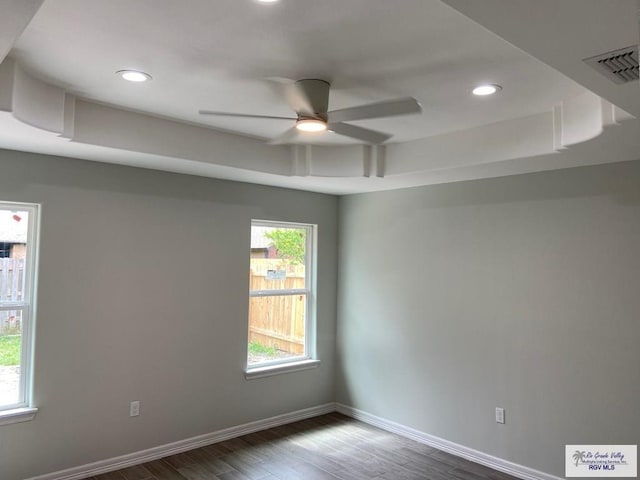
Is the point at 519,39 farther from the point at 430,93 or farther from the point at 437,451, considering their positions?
the point at 437,451

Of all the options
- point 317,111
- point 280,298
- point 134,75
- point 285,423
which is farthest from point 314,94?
point 285,423

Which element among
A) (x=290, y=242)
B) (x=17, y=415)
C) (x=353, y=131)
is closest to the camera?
(x=353, y=131)

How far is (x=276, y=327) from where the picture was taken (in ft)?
16.3

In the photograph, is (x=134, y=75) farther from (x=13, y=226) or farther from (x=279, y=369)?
(x=279, y=369)

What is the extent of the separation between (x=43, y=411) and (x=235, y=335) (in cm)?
165

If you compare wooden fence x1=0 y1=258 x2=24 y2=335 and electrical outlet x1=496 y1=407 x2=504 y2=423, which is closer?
wooden fence x1=0 y1=258 x2=24 y2=335

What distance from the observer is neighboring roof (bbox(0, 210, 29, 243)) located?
134 inches

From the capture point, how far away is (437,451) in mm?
4188

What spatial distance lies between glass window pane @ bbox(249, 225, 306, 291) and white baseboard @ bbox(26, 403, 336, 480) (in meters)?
1.33

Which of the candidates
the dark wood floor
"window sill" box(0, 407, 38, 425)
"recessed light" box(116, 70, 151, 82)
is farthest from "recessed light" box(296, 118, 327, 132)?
"window sill" box(0, 407, 38, 425)

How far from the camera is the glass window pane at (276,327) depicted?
187 inches

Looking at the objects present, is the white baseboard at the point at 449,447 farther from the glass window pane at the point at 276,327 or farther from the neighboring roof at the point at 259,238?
the neighboring roof at the point at 259,238

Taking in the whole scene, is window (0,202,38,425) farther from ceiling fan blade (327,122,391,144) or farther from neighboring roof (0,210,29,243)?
ceiling fan blade (327,122,391,144)

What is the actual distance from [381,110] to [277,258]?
288 centimetres
